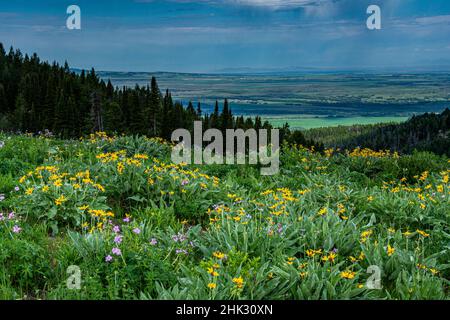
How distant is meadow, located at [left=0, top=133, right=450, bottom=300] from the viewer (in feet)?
→ 15.3

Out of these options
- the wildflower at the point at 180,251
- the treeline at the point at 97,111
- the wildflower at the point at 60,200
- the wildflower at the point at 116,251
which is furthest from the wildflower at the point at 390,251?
the treeline at the point at 97,111

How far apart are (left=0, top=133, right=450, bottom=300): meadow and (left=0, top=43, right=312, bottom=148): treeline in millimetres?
55088

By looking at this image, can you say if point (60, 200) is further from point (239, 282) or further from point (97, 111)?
point (97, 111)

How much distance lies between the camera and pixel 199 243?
240 inches

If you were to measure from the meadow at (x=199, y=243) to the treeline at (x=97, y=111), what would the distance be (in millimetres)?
55088

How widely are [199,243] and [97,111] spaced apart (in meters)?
83.8

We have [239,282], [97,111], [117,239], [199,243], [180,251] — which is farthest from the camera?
[97,111]

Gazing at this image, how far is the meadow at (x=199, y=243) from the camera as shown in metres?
4.66

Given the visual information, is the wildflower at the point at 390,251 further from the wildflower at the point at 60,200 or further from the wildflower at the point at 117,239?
the wildflower at the point at 60,200

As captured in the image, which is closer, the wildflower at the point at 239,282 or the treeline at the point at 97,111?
the wildflower at the point at 239,282

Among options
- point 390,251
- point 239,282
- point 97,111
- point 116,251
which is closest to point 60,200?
point 116,251

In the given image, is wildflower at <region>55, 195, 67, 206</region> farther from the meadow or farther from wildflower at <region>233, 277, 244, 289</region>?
wildflower at <region>233, 277, 244, 289</region>

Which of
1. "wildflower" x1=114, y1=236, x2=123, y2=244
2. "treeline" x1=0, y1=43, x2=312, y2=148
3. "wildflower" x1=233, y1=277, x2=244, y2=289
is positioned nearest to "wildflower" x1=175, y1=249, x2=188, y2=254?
"wildflower" x1=114, y1=236, x2=123, y2=244

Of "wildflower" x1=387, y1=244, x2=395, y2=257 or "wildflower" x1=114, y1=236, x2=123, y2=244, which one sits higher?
"wildflower" x1=114, y1=236, x2=123, y2=244
